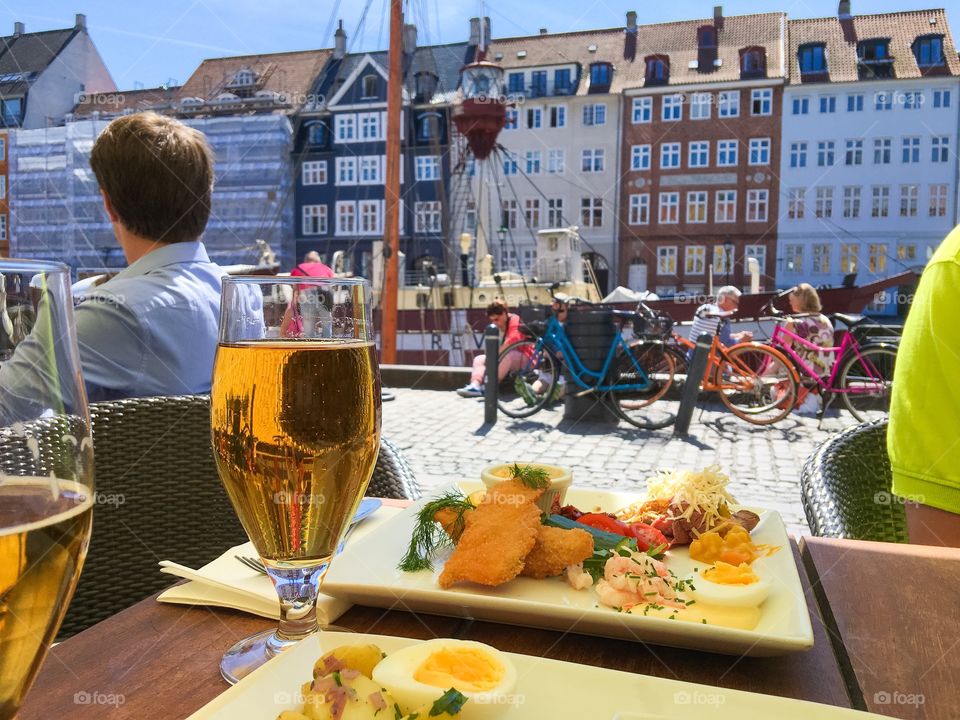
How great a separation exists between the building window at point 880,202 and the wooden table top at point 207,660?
3399cm

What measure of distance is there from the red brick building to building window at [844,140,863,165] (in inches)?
113

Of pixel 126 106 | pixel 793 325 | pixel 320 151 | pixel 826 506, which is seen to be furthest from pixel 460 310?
pixel 826 506

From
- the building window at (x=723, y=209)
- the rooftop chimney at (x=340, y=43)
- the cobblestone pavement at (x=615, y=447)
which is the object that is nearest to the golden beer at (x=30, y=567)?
the cobblestone pavement at (x=615, y=447)

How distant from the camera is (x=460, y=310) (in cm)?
2364

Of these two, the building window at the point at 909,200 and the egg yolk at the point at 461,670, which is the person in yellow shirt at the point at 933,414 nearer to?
the egg yolk at the point at 461,670

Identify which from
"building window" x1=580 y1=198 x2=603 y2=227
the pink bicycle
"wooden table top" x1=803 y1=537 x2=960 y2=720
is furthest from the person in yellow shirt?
"building window" x1=580 y1=198 x2=603 y2=227

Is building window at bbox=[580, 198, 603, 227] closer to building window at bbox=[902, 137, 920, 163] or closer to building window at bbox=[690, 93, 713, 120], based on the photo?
building window at bbox=[690, 93, 713, 120]

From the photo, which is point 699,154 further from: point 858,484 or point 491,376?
point 858,484

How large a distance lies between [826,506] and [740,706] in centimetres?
108

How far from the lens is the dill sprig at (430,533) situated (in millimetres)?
864

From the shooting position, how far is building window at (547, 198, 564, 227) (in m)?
32.5

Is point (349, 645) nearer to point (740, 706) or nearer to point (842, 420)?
point (740, 706)

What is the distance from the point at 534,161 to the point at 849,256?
13.3 meters

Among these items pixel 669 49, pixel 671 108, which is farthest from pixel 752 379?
pixel 669 49
